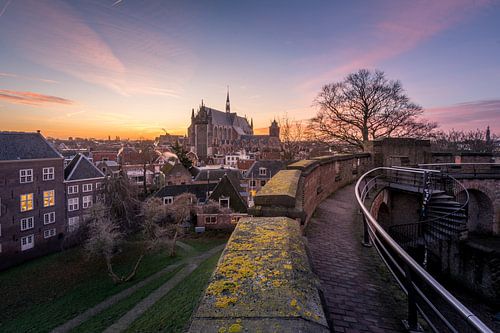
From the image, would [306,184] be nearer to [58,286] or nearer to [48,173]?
[58,286]

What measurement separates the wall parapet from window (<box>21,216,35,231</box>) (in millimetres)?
28822

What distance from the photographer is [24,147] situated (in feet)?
76.4

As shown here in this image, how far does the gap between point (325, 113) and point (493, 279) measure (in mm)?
15965

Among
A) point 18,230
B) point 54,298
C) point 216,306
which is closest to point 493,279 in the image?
point 216,306

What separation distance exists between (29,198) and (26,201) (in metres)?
0.33

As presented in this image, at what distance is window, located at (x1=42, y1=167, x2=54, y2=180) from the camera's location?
24198mm

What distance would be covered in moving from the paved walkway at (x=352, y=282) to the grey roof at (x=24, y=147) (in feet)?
90.9

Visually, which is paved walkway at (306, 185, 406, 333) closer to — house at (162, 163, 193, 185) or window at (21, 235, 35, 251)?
window at (21, 235, 35, 251)

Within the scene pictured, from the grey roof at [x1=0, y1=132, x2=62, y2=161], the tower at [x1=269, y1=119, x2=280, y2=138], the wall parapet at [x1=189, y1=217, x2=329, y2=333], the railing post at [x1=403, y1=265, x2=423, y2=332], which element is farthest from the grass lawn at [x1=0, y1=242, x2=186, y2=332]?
the tower at [x1=269, y1=119, x2=280, y2=138]

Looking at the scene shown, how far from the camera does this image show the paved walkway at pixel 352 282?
2.79 meters

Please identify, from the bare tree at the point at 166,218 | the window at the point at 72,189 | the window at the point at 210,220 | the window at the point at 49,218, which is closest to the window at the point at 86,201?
the window at the point at 72,189

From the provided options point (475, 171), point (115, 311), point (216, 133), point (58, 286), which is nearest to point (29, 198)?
point (58, 286)

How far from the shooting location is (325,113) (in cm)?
2259

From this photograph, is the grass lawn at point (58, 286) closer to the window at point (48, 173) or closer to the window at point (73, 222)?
the window at point (73, 222)
